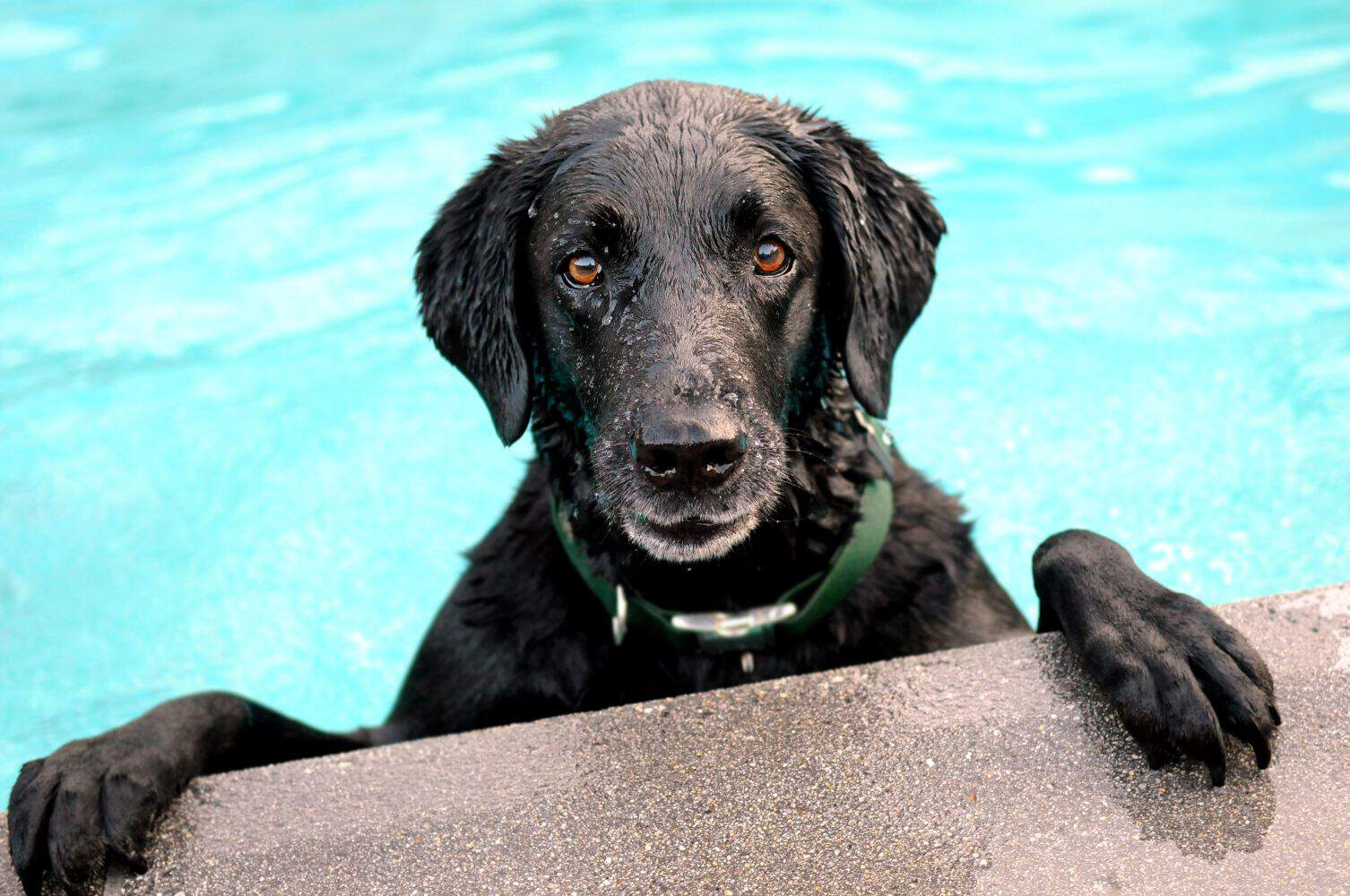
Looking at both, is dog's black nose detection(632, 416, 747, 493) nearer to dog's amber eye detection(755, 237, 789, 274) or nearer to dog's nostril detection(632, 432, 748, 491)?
dog's nostril detection(632, 432, 748, 491)

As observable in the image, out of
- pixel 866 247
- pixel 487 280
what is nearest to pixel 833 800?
pixel 866 247

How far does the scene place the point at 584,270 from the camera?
2.89 metres

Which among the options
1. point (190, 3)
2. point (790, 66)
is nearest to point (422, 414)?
point (790, 66)

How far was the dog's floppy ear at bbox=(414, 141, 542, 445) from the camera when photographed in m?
3.09

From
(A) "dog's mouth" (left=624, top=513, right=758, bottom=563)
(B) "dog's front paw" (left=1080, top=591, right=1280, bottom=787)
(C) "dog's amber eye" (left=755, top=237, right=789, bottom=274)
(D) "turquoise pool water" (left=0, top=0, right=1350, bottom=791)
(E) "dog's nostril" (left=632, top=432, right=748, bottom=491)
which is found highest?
(C) "dog's amber eye" (left=755, top=237, right=789, bottom=274)

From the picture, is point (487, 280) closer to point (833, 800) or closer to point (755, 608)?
point (755, 608)

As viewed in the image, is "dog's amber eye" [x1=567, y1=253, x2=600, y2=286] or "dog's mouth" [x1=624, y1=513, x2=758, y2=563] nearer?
"dog's mouth" [x1=624, y1=513, x2=758, y2=563]

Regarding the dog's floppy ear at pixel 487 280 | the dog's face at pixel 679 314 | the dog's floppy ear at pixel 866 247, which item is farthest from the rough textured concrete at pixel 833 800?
the dog's floppy ear at pixel 487 280

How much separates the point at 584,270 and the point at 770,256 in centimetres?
43

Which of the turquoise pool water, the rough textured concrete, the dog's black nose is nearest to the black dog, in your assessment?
the dog's black nose

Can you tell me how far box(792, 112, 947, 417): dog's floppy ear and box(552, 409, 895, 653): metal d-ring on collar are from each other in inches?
12.3

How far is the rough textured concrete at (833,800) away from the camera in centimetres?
217

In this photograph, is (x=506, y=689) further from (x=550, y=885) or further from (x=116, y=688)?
(x=116, y=688)

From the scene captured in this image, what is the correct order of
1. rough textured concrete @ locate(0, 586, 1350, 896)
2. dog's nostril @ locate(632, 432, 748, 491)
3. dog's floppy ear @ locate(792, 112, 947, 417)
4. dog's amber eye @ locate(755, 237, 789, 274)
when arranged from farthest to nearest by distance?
1. dog's floppy ear @ locate(792, 112, 947, 417)
2. dog's amber eye @ locate(755, 237, 789, 274)
3. dog's nostril @ locate(632, 432, 748, 491)
4. rough textured concrete @ locate(0, 586, 1350, 896)
